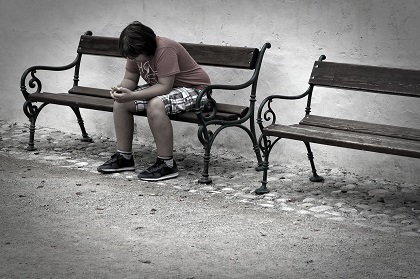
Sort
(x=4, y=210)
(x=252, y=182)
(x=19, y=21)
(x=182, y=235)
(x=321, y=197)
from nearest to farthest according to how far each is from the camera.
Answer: (x=182, y=235), (x=4, y=210), (x=321, y=197), (x=252, y=182), (x=19, y=21)

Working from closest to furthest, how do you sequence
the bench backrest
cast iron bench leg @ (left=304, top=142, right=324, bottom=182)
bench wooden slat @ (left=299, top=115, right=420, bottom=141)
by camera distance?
1. bench wooden slat @ (left=299, top=115, right=420, bottom=141)
2. cast iron bench leg @ (left=304, top=142, right=324, bottom=182)
3. the bench backrest

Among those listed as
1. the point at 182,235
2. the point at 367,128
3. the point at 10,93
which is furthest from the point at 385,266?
the point at 10,93

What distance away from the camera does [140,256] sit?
4.93 m

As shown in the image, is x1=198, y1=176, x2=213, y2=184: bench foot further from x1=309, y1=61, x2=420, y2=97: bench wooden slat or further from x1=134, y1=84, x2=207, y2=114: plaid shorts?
x1=309, y1=61, x2=420, y2=97: bench wooden slat

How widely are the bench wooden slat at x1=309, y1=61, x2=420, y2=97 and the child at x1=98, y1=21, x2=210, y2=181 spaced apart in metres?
1.01

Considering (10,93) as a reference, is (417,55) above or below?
above

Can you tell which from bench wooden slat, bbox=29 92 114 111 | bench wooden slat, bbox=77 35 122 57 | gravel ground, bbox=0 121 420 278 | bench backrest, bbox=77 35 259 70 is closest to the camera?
gravel ground, bbox=0 121 420 278

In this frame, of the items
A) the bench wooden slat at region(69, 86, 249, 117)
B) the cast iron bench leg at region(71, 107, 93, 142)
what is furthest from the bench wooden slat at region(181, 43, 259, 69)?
the cast iron bench leg at region(71, 107, 93, 142)

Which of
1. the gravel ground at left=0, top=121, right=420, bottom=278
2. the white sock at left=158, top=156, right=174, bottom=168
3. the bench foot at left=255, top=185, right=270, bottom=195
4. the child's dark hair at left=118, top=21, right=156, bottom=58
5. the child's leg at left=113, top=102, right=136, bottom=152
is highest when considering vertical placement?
the child's dark hair at left=118, top=21, right=156, bottom=58

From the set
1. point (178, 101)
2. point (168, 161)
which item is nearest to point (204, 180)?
point (168, 161)

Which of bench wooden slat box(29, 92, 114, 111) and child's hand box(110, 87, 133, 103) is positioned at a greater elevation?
child's hand box(110, 87, 133, 103)

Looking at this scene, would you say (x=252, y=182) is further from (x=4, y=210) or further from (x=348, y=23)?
(x=4, y=210)

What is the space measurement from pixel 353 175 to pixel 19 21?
158 inches

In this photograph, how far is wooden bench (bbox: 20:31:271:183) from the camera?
6.82 metres
